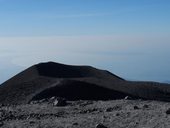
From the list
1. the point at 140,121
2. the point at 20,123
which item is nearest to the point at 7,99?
the point at 20,123

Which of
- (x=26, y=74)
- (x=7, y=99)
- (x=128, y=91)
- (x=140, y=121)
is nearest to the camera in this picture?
(x=140, y=121)

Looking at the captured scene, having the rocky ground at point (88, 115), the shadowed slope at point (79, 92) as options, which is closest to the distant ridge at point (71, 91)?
the shadowed slope at point (79, 92)

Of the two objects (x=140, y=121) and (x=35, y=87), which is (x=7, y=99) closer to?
(x=35, y=87)

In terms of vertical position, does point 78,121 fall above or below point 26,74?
below

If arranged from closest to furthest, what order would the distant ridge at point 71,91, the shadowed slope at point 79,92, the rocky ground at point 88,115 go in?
the rocky ground at point 88,115, the distant ridge at point 71,91, the shadowed slope at point 79,92

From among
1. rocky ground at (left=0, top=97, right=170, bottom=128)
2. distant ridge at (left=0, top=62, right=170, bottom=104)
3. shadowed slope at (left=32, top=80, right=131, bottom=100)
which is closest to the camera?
rocky ground at (left=0, top=97, right=170, bottom=128)

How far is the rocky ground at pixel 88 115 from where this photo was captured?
49.5 feet

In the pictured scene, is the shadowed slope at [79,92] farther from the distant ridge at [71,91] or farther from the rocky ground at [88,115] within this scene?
the rocky ground at [88,115]

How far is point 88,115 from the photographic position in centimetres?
1725

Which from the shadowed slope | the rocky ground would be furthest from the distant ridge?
the rocky ground

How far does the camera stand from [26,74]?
115 feet

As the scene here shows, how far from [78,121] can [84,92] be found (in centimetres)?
1193

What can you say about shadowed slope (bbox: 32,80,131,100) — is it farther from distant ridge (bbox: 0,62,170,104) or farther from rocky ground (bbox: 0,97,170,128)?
rocky ground (bbox: 0,97,170,128)

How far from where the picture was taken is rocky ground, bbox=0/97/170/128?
15102mm
